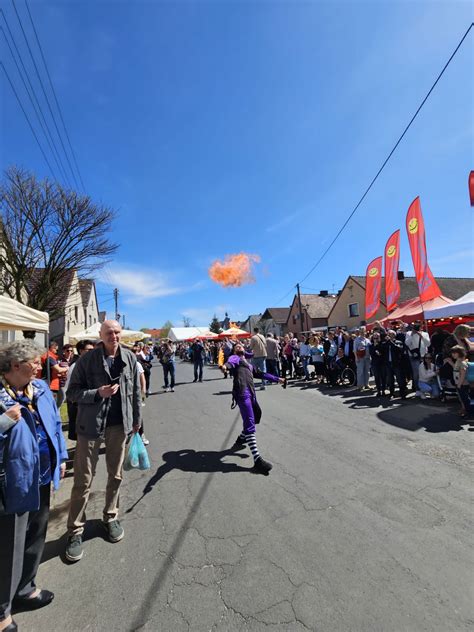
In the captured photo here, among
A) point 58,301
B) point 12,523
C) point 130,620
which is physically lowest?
point 130,620

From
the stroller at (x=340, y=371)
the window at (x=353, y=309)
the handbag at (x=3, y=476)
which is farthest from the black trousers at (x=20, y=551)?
the window at (x=353, y=309)

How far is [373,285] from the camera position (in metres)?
17.4

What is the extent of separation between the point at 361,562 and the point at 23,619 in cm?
245

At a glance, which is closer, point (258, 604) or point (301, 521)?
point (258, 604)

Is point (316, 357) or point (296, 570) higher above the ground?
point (316, 357)

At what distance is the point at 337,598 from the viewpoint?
2.11 meters

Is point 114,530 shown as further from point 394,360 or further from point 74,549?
point 394,360

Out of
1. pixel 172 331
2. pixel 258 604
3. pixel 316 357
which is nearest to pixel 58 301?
pixel 316 357

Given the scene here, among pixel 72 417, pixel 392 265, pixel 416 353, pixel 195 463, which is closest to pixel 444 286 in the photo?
pixel 392 265

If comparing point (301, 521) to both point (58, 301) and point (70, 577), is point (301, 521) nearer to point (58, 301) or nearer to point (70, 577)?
point (70, 577)

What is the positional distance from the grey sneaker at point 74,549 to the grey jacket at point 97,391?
2.92 feet

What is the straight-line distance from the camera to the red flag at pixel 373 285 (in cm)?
1709

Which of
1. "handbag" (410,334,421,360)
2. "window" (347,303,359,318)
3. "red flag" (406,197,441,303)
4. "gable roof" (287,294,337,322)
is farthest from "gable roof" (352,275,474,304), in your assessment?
"handbag" (410,334,421,360)

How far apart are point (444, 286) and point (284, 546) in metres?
38.4
